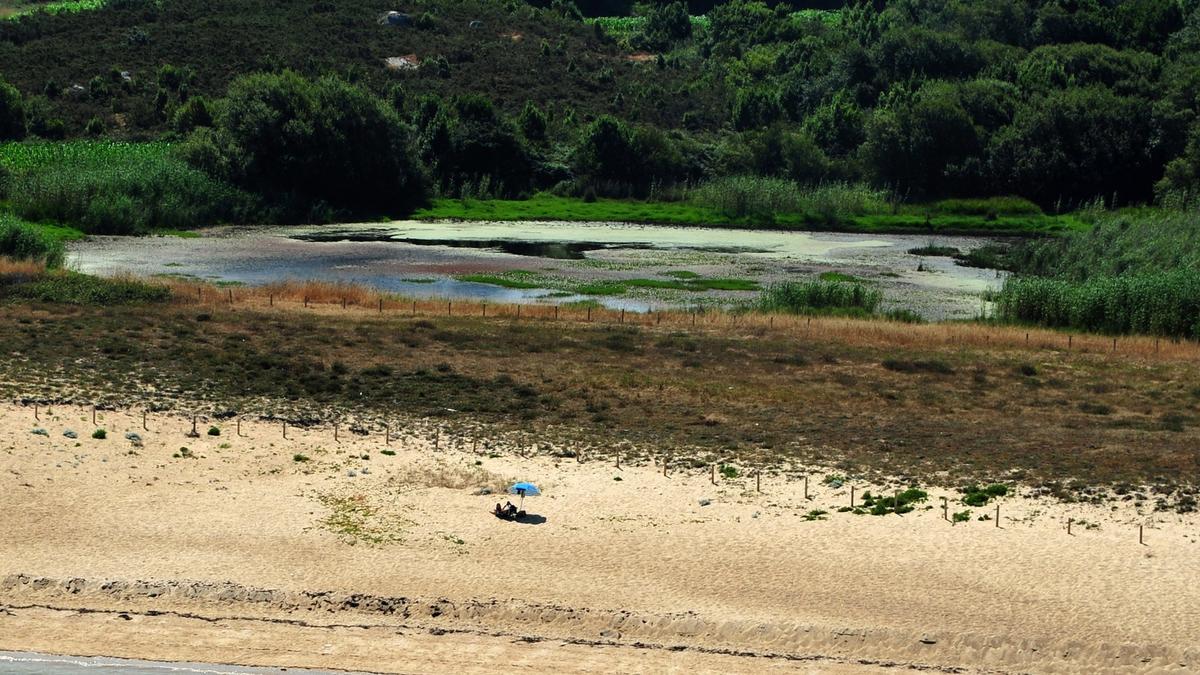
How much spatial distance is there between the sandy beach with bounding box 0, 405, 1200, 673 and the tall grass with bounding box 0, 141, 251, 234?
150 ft

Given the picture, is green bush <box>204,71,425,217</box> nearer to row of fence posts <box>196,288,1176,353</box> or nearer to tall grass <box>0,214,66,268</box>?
tall grass <box>0,214,66,268</box>

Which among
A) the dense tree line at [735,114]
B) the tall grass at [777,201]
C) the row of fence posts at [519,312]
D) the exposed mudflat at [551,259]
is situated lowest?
the exposed mudflat at [551,259]

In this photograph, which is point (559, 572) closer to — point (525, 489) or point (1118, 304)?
point (525, 489)

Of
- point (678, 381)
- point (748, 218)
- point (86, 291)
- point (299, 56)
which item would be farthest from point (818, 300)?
point (299, 56)

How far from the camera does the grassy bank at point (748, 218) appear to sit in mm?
85625

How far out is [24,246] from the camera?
5434 centimetres

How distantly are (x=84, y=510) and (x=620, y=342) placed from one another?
1862cm

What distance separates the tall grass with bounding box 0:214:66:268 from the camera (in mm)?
53750

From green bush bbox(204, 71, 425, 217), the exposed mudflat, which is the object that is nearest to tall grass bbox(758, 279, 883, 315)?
the exposed mudflat

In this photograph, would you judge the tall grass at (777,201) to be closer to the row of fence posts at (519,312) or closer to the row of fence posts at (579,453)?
the row of fence posts at (519,312)

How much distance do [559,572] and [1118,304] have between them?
94.4 feet

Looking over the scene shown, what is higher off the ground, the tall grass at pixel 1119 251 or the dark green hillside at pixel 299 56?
the dark green hillside at pixel 299 56

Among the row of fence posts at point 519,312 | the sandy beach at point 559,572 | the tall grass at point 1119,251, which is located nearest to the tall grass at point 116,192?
the row of fence posts at point 519,312

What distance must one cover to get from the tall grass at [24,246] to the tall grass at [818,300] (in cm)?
2452
